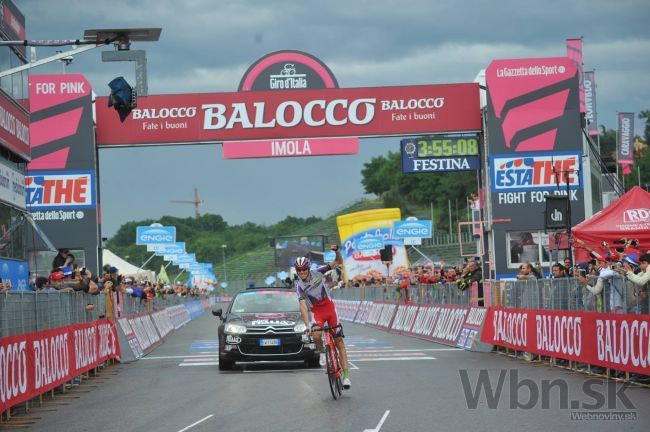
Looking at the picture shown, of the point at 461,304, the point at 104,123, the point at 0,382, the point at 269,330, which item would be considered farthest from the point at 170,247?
the point at 0,382

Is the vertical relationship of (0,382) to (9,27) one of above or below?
below

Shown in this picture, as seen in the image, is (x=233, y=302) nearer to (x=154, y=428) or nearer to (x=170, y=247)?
(x=154, y=428)

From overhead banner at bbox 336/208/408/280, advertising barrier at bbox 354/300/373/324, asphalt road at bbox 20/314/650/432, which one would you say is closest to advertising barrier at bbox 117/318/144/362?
asphalt road at bbox 20/314/650/432

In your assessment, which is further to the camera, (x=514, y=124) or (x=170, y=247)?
(x=170, y=247)

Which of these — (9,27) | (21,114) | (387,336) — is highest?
(9,27)

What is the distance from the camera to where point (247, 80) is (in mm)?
36688

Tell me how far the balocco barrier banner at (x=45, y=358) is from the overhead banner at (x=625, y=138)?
4514cm

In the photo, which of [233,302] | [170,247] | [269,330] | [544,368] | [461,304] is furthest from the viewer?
[170,247]

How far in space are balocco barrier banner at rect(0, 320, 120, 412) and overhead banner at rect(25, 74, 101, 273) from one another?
1417 centimetres

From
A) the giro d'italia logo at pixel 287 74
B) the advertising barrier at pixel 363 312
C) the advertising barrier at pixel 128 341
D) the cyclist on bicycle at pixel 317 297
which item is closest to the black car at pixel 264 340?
the advertising barrier at pixel 128 341

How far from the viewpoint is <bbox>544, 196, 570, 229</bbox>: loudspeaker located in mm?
25828

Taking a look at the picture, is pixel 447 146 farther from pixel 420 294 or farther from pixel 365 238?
pixel 365 238

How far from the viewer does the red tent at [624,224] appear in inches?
944

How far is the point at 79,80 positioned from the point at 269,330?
18.4m
